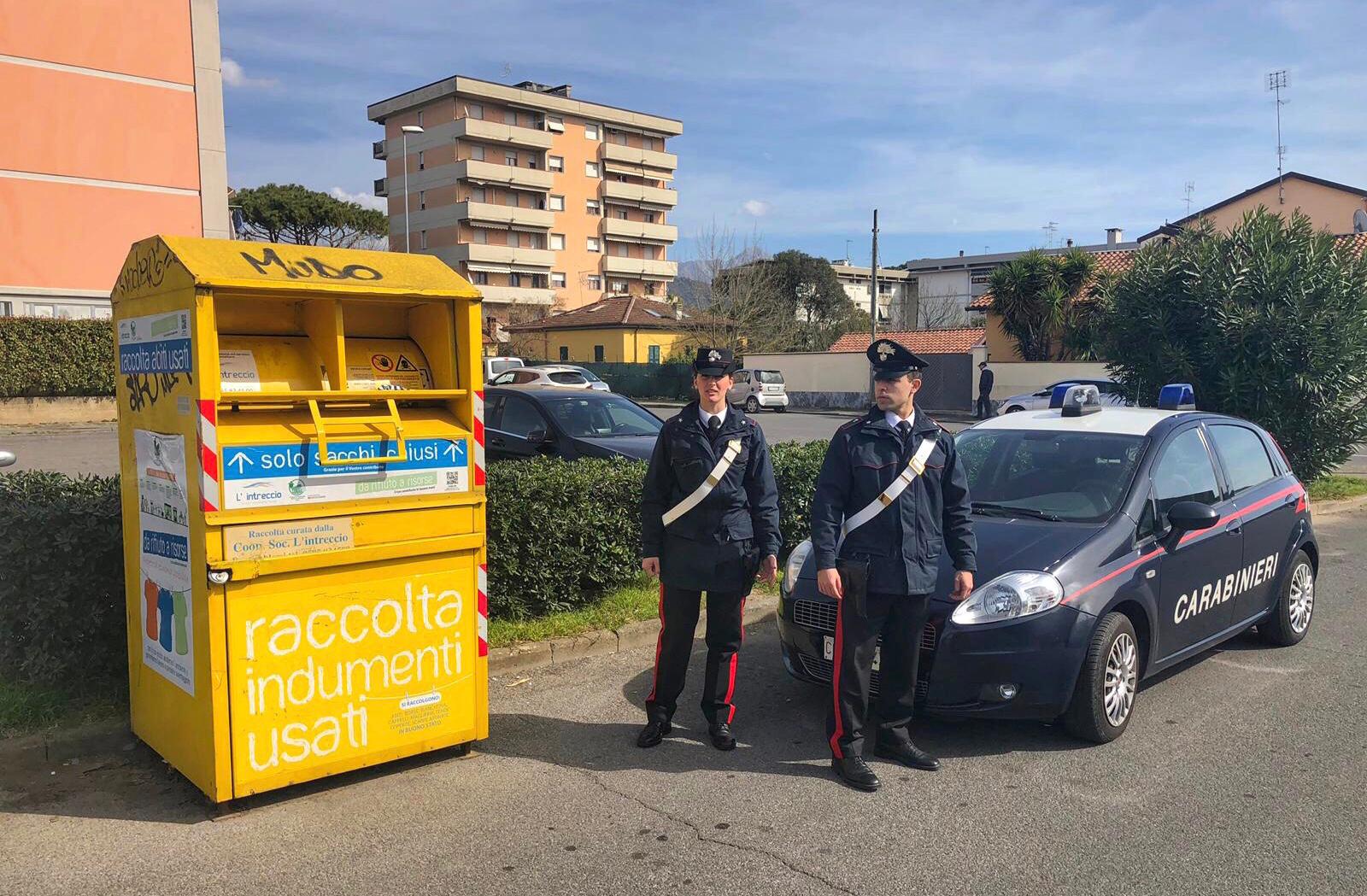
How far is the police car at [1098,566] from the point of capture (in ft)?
15.1

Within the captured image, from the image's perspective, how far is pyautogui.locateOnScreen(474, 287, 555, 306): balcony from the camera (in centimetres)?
6512

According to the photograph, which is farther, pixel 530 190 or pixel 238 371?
pixel 530 190

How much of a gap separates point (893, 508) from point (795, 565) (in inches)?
44.5

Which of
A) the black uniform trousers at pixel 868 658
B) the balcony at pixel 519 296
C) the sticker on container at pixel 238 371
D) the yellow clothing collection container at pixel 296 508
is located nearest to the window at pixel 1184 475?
the black uniform trousers at pixel 868 658

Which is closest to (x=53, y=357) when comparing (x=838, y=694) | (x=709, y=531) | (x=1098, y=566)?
(x=709, y=531)

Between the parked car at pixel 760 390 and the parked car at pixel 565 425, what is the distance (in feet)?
82.8

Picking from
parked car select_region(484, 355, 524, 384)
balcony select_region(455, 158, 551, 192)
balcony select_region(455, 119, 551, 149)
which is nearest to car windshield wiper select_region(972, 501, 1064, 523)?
parked car select_region(484, 355, 524, 384)

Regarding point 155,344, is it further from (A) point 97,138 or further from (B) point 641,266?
(B) point 641,266

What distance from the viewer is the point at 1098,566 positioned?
4.82m

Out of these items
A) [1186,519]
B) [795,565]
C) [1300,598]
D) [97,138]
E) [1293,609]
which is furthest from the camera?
[97,138]

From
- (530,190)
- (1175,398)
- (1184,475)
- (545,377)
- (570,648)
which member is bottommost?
(570,648)

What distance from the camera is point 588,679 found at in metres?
5.76

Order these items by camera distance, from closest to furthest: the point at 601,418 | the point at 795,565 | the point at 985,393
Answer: the point at 795,565 → the point at 601,418 → the point at 985,393

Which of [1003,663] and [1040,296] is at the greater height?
[1040,296]
